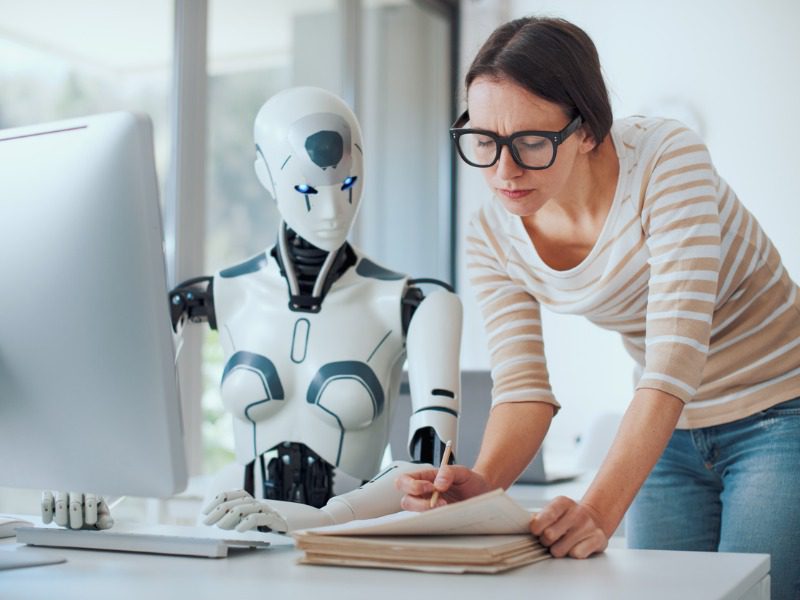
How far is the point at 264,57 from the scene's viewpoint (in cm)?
380

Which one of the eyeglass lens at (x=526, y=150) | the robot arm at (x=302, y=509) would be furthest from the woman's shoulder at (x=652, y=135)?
the robot arm at (x=302, y=509)

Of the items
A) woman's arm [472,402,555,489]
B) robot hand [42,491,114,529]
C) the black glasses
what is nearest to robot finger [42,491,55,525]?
robot hand [42,491,114,529]

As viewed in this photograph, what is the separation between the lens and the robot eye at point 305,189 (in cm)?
166

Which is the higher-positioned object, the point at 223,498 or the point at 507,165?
the point at 507,165

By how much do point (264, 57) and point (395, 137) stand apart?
1.08 meters

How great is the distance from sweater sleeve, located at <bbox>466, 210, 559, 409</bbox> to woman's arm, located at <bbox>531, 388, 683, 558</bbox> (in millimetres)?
218

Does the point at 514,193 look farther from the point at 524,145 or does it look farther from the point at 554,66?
the point at 554,66

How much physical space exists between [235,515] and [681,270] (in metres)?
0.58

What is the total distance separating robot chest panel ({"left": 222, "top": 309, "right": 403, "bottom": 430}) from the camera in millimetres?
1616

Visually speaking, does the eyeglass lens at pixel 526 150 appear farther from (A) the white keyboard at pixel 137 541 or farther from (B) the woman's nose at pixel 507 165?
(A) the white keyboard at pixel 137 541

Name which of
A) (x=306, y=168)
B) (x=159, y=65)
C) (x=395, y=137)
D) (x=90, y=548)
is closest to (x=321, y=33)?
(x=395, y=137)

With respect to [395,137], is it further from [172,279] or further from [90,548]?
[90,548]

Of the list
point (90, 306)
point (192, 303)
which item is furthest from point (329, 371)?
point (90, 306)

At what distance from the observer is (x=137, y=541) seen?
110cm
